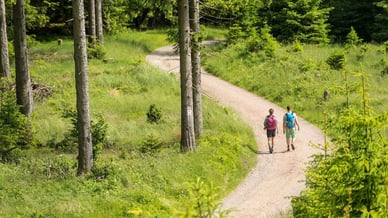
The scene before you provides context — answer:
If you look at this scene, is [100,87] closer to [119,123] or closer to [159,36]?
[119,123]

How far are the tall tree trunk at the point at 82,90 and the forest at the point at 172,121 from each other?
1.1 inches

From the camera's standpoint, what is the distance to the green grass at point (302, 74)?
24.5 m

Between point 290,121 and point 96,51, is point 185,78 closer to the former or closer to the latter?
point 290,121

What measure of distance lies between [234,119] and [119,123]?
4551 mm

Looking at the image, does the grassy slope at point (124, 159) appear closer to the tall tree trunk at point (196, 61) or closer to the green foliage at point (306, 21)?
the tall tree trunk at point (196, 61)

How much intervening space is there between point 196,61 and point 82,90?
4.95m

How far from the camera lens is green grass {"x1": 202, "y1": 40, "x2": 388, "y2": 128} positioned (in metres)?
24.5

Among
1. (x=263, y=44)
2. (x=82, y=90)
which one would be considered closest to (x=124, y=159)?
(x=82, y=90)

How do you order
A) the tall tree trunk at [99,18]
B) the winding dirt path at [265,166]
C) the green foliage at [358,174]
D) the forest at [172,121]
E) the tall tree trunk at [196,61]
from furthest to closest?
the tall tree trunk at [99,18] → the tall tree trunk at [196,61] → the winding dirt path at [265,166] → the forest at [172,121] → the green foliage at [358,174]

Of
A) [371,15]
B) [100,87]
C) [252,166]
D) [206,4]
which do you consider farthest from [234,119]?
[371,15]

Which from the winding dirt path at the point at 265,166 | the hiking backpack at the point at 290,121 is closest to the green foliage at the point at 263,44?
the winding dirt path at the point at 265,166

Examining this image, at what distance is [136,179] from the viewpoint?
14727 millimetres

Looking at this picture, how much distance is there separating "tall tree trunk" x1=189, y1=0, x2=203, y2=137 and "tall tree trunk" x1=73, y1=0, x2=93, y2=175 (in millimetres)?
4121

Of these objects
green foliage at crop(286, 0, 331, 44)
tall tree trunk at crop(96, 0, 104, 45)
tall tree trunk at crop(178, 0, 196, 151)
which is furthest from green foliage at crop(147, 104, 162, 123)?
green foliage at crop(286, 0, 331, 44)
